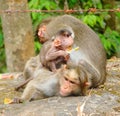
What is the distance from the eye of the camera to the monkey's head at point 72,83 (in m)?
5.43

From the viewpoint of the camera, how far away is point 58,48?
19.5ft

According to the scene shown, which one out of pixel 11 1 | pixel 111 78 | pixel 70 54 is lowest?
pixel 111 78

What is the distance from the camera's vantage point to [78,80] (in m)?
5.42

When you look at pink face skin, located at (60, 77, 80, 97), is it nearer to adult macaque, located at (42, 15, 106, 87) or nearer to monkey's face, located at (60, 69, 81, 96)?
monkey's face, located at (60, 69, 81, 96)

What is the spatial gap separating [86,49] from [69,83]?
2.78 ft

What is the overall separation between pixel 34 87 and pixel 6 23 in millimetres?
1868

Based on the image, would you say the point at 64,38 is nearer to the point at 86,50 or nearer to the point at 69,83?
the point at 86,50

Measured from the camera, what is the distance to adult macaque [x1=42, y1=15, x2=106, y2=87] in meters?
5.98

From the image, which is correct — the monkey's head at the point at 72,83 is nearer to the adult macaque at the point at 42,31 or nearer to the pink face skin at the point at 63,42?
the pink face skin at the point at 63,42

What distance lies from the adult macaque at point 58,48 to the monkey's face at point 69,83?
0.42 meters

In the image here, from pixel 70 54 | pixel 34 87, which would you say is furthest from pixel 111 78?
pixel 34 87

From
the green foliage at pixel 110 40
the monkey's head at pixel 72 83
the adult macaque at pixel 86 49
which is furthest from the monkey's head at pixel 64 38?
the green foliage at pixel 110 40

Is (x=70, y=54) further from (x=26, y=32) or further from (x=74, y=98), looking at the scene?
(x=26, y=32)

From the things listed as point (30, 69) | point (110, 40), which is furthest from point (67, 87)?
point (110, 40)
